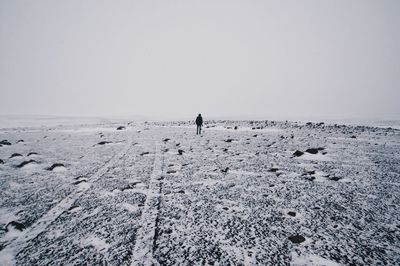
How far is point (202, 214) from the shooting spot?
591 centimetres

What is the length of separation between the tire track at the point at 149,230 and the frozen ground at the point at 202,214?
0.02 m

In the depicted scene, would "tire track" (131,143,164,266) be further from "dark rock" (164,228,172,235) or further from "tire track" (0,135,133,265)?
"tire track" (0,135,133,265)

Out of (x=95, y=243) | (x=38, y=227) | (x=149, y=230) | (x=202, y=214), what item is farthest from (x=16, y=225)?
(x=202, y=214)

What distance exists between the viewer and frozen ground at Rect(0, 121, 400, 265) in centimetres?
432

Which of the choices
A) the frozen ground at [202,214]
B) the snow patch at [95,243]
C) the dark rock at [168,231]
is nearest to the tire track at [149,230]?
the frozen ground at [202,214]

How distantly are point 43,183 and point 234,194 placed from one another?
6640 mm

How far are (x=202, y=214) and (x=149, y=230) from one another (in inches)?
52.4

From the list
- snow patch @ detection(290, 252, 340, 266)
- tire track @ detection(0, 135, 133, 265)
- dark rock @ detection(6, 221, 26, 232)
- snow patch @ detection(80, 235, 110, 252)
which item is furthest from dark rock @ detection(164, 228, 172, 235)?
dark rock @ detection(6, 221, 26, 232)

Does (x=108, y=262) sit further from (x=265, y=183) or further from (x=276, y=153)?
(x=276, y=153)

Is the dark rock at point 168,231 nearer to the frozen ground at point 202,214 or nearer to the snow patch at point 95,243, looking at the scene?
the frozen ground at point 202,214

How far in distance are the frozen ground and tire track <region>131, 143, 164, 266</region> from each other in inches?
0.9

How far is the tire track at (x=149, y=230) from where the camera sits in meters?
4.20

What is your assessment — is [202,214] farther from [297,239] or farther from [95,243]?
[95,243]

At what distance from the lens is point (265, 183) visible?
8.28m
